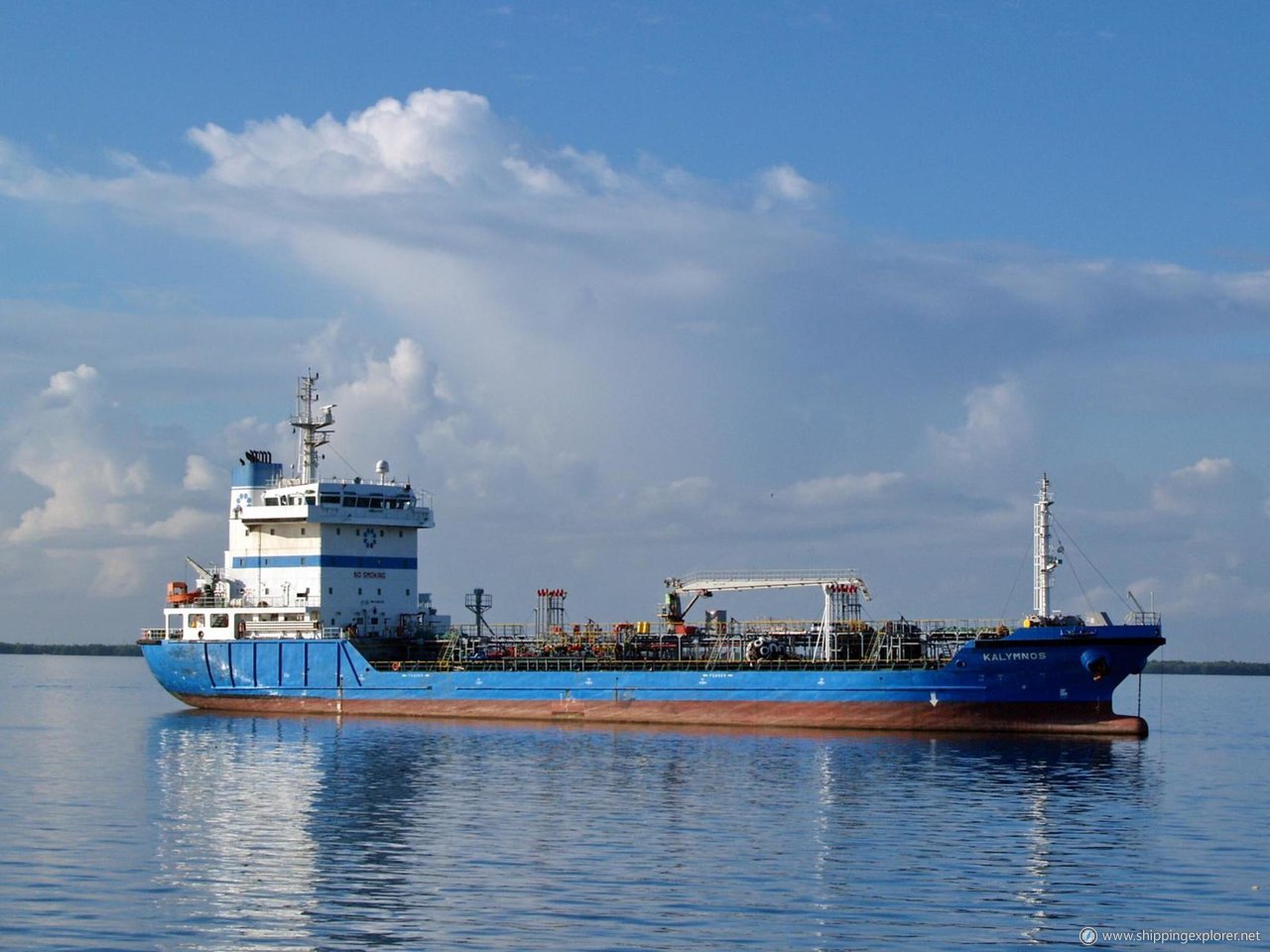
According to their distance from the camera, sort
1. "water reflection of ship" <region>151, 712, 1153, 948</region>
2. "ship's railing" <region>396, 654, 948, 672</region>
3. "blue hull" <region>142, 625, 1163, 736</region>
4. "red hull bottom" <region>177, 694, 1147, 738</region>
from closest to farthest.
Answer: "water reflection of ship" <region>151, 712, 1153, 948</region> < "blue hull" <region>142, 625, 1163, 736</region> < "red hull bottom" <region>177, 694, 1147, 738</region> < "ship's railing" <region>396, 654, 948, 672</region>

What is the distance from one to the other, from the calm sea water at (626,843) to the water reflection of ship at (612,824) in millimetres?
94

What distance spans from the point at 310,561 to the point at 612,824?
112 ft

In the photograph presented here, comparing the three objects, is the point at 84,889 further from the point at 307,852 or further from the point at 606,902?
the point at 606,902

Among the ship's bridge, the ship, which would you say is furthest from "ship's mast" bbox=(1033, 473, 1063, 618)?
the ship's bridge

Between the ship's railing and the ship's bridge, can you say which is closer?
the ship's railing

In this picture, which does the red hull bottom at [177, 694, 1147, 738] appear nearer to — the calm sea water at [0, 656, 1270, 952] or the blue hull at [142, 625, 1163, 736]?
the blue hull at [142, 625, 1163, 736]

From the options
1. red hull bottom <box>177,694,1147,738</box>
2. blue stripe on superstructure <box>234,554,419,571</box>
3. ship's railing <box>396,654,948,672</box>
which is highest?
blue stripe on superstructure <box>234,554,419,571</box>

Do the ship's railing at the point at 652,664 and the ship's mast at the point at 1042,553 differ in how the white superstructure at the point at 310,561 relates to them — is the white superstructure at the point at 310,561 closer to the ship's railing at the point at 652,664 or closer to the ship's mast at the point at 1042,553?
the ship's railing at the point at 652,664

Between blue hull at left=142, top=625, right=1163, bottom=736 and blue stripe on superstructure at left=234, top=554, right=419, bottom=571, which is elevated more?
blue stripe on superstructure at left=234, top=554, right=419, bottom=571

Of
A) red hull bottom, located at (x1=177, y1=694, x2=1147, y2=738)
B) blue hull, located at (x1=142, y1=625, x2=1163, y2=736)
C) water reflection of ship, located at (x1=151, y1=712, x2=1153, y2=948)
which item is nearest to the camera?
water reflection of ship, located at (x1=151, y1=712, x2=1153, y2=948)

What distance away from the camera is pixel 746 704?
54.1m

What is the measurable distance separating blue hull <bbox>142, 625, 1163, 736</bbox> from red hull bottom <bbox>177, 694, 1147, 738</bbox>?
0.05 metres

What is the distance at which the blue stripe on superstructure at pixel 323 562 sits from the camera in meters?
63.0

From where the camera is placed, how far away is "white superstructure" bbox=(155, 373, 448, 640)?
63.0m
